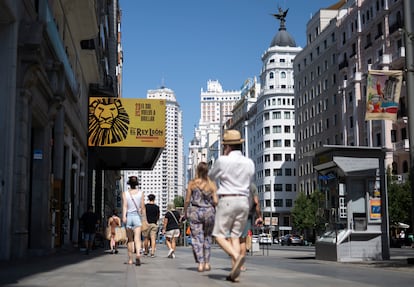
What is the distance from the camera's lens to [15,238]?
50.1 ft

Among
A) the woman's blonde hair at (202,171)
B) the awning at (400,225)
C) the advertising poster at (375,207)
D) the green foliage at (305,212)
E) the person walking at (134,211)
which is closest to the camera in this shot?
the woman's blonde hair at (202,171)

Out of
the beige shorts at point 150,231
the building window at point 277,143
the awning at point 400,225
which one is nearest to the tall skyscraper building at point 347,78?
the awning at point 400,225

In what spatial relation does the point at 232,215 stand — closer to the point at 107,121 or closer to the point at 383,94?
the point at 383,94

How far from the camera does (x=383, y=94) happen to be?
16.4 m

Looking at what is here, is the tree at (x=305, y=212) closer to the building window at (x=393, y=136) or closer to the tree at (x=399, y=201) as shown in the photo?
the building window at (x=393, y=136)

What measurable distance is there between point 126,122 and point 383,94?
2028cm

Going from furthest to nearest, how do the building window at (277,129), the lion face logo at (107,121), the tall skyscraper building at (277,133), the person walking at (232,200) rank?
the building window at (277,129) → the tall skyscraper building at (277,133) → the lion face logo at (107,121) → the person walking at (232,200)

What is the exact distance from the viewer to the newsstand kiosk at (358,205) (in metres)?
17.6

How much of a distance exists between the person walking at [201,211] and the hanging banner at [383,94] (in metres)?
6.99

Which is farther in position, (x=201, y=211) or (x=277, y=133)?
(x=277, y=133)

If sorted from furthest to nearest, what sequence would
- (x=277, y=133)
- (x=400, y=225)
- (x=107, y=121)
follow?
(x=277, y=133) → (x=400, y=225) → (x=107, y=121)

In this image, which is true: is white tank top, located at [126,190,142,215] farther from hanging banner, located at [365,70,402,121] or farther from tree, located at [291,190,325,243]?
tree, located at [291,190,325,243]

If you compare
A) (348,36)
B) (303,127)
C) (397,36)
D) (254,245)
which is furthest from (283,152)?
(254,245)

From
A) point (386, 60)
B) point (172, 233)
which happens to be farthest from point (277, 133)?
point (172, 233)
